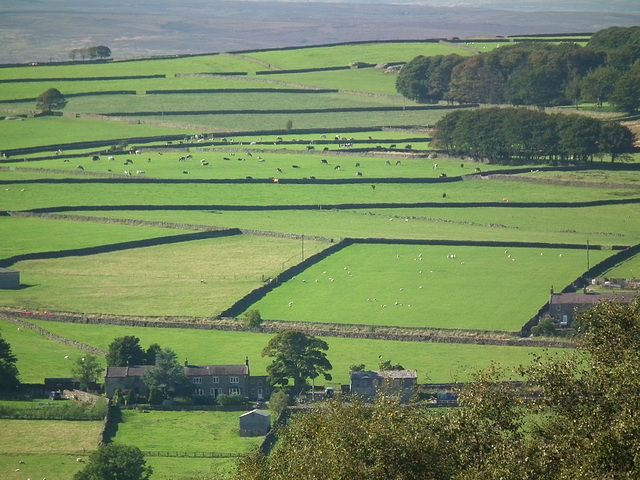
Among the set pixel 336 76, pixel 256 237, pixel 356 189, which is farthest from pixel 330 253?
pixel 336 76

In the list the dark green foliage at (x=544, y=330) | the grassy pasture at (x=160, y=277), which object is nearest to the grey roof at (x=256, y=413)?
the grassy pasture at (x=160, y=277)

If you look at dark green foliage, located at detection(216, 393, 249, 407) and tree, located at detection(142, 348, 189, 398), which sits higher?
tree, located at detection(142, 348, 189, 398)

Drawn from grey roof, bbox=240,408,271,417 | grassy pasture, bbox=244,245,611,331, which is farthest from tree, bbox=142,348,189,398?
grassy pasture, bbox=244,245,611,331

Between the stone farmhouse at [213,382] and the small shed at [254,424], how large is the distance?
15.7 feet

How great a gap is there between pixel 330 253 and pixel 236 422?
100 ft

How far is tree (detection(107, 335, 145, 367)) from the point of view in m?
59.1

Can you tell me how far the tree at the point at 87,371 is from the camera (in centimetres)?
5706

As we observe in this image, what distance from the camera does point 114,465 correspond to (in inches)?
1775

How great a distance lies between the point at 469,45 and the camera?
19350cm

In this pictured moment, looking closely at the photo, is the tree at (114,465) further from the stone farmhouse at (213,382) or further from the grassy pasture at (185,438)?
the stone farmhouse at (213,382)

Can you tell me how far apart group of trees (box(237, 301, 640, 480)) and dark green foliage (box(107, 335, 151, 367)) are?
26446 millimetres

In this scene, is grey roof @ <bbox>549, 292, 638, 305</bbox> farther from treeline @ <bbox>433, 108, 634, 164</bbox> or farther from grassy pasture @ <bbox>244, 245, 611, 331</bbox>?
treeline @ <bbox>433, 108, 634, 164</bbox>

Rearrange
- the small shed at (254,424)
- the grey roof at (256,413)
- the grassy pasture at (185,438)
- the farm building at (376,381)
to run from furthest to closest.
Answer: the farm building at (376,381)
the grey roof at (256,413)
the small shed at (254,424)
the grassy pasture at (185,438)

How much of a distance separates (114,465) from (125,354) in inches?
566
